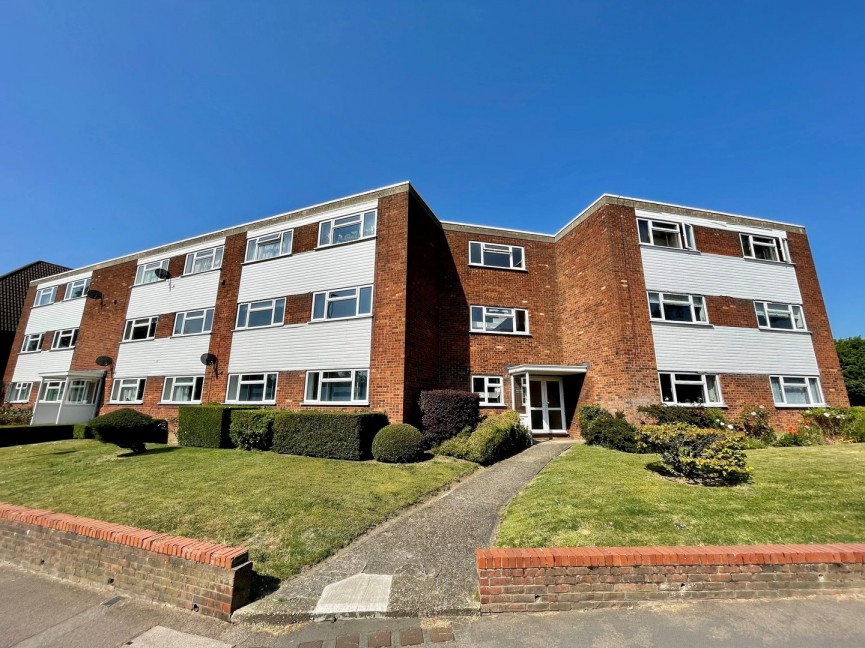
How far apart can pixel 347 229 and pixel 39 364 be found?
20.9 m

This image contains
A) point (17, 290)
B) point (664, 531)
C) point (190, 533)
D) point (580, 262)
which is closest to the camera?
point (664, 531)

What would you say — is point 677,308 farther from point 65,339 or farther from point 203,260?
point 65,339

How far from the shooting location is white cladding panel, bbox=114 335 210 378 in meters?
16.5

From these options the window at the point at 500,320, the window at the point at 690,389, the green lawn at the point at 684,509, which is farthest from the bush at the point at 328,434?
the window at the point at 690,389

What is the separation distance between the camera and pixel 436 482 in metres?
8.31

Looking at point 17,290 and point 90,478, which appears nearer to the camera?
point 90,478

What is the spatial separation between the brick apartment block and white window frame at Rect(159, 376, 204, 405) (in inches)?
3.6

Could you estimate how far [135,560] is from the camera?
4207 mm

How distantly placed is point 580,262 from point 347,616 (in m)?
15.0

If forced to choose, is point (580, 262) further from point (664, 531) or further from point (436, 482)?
point (664, 531)

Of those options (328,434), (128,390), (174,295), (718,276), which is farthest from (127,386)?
(718,276)

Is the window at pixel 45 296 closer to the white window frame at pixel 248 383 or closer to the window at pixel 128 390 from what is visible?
the window at pixel 128 390

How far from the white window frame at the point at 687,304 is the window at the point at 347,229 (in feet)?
34.8

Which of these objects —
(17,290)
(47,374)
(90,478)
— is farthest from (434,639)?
(17,290)
